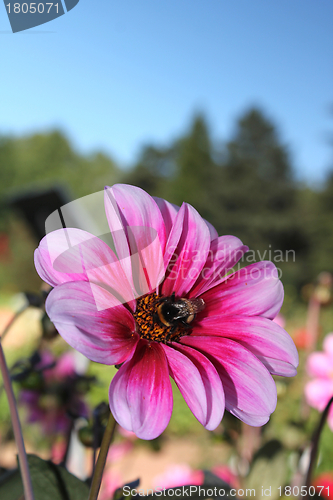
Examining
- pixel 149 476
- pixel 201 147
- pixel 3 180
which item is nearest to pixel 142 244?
pixel 149 476

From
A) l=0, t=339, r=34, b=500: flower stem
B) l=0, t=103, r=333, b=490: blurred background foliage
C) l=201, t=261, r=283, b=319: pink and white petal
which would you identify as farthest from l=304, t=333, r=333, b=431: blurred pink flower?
l=0, t=103, r=333, b=490: blurred background foliage

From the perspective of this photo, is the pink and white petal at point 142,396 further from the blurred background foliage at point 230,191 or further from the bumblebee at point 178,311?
the blurred background foliage at point 230,191

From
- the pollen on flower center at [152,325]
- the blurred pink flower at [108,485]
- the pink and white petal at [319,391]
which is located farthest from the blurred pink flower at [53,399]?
the pink and white petal at [319,391]

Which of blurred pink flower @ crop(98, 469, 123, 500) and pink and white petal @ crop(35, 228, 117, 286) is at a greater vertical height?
pink and white petal @ crop(35, 228, 117, 286)

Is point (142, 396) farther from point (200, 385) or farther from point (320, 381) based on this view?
point (320, 381)

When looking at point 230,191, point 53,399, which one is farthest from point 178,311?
point 230,191

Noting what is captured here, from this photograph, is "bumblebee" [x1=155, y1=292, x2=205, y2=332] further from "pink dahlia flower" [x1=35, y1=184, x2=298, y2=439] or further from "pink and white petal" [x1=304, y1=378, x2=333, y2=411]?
"pink and white petal" [x1=304, y1=378, x2=333, y2=411]
